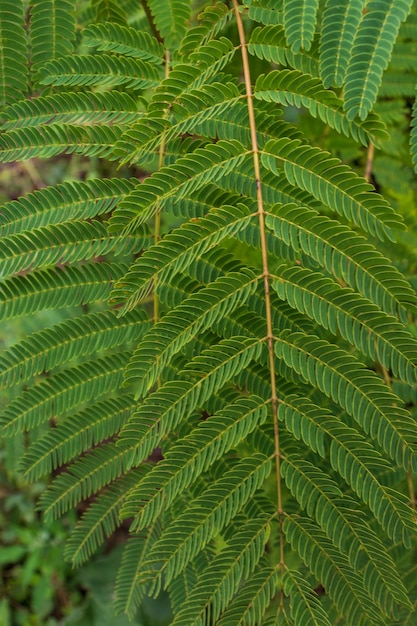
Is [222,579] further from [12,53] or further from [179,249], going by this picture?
[12,53]

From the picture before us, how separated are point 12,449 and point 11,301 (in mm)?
766

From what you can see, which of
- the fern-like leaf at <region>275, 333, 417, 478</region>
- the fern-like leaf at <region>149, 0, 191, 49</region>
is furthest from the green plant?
the fern-like leaf at <region>149, 0, 191, 49</region>

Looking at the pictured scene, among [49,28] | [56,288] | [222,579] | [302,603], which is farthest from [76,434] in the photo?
[49,28]

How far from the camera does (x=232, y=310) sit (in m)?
1.10

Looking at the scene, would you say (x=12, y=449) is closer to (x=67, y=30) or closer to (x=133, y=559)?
(x=133, y=559)

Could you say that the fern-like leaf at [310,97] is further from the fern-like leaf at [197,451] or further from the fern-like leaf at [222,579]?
the fern-like leaf at [222,579]

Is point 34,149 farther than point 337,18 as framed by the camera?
Yes

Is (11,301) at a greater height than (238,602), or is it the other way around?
(11,301)

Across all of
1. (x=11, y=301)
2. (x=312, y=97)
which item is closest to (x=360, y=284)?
(x=312, y=97)

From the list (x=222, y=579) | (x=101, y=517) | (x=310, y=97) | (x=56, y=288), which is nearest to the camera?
(x=222, y=579)

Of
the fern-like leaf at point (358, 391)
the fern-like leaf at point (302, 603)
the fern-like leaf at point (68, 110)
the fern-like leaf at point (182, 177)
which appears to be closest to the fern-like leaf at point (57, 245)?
the fern-like leaf at point (182, 177)

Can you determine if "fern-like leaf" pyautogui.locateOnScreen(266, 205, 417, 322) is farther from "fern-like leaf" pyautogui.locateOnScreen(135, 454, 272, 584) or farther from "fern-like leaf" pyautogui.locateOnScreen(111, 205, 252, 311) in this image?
"fern-like leaf" pyautogui.locateOnScreen(135, 454, 272, 584)

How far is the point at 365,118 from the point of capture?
1.09 meters

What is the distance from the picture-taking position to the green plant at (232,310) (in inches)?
42.0
